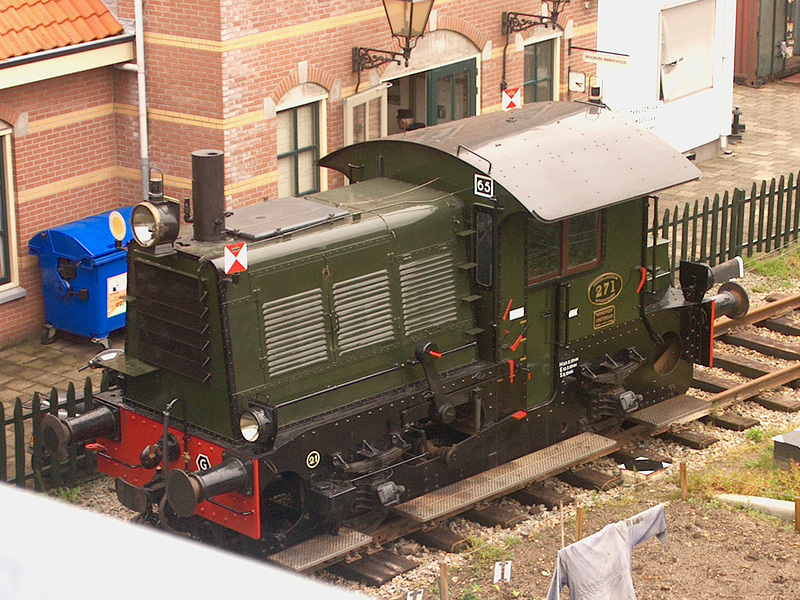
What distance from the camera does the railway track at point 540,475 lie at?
805 centimetres

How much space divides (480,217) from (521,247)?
0.41 meters

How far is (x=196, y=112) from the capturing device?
1332 cm

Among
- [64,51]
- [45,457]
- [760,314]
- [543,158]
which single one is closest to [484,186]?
[543,158]

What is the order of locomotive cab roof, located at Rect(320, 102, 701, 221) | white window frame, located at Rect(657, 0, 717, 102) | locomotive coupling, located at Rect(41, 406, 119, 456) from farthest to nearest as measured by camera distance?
1. white window frame, located at Rect(657, 0, 717, 102)
2. locomotive cab roof, located at Rect(320, 102, 701, 221)
3. locomotive coupling, located at Rect(41, 406, 119, 456)

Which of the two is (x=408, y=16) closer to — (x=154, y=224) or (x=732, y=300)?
(x=732, y=300)

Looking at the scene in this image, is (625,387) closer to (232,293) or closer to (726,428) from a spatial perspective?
(726,428)

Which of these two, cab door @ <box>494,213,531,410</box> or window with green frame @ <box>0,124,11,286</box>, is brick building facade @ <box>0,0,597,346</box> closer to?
window with green frame @ <box>0,124,11,286</box>

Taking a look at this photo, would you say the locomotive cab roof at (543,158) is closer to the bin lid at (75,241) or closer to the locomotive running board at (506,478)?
the locomotive running board at (506,478)

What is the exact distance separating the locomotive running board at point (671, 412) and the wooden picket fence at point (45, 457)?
4710mm

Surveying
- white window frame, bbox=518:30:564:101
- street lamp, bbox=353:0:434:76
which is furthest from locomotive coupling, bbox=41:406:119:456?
white window frame, bbox=518:30:564:101

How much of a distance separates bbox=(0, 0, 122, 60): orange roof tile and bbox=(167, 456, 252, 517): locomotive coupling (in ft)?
21.6

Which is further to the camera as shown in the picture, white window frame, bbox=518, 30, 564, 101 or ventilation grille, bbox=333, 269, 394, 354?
white window frame, bbox=518, 30, 564, 101

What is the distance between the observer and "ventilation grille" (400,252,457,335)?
845 centimetres

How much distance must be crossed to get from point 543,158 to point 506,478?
2492 mm
